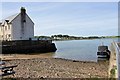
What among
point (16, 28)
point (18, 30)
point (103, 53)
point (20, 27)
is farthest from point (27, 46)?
point (103, 53)

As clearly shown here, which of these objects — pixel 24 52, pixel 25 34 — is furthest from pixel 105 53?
pixel 25 34

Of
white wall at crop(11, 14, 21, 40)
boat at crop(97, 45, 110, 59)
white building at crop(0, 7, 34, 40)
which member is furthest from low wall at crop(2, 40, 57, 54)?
boat at crop(97, 45, 110, 59)

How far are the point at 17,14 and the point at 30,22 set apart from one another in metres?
3.43

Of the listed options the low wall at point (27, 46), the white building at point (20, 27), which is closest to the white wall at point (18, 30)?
the white building at point (20, 27)

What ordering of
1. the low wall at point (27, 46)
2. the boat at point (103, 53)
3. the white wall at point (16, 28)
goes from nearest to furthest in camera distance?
the boat at point (103, 53) → the low wall at point (27, 46) → the white wall at point (16, 28)

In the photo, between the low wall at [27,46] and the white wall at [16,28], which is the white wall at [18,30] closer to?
the white wall at [16,28]

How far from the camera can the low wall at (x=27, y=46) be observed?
4784 centimetres

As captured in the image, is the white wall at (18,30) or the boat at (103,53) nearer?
the boat at (103,53)

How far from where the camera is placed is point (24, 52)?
49.6 m

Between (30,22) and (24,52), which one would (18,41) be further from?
(30,22)

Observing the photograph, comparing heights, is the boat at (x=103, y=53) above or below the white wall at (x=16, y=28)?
below

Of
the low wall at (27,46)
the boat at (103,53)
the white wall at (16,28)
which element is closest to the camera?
the boat at (103,53)

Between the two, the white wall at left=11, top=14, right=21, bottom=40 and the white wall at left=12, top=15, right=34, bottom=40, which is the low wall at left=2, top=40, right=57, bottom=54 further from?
the white wall at left=11, top=14, right=21, bottom=40

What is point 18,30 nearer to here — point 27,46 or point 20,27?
point 20,27
